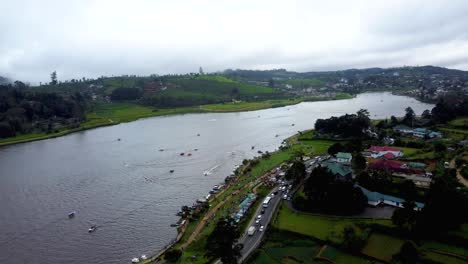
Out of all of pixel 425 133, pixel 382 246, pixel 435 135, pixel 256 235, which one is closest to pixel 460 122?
pixel 435 135

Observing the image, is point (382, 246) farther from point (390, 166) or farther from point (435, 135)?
point (435, 135)

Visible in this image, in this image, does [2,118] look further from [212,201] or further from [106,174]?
[212,201]

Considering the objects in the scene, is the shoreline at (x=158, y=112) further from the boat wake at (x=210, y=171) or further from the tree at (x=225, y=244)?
the tree at (x=225, y=244)

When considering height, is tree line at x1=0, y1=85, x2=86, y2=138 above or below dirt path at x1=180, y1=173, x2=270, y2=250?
above

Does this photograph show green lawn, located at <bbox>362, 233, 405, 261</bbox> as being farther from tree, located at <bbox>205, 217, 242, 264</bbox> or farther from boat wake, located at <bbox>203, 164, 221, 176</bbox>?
boat wake, located at <bbox>203, 164, 221, 176</bbox>

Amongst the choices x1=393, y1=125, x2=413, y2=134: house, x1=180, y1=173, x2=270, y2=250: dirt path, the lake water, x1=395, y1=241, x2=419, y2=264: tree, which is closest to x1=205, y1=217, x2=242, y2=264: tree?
x1=180, y1=173, x2=270, y2=250: dirt path

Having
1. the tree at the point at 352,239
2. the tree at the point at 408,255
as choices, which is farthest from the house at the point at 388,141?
the tree at the point at 408,255

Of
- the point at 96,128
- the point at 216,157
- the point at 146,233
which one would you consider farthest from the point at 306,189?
the point at 96,128
